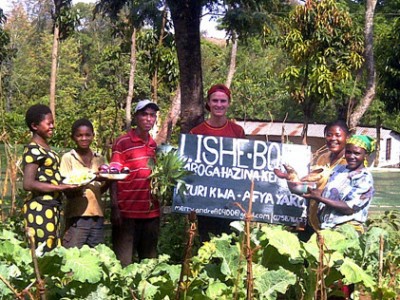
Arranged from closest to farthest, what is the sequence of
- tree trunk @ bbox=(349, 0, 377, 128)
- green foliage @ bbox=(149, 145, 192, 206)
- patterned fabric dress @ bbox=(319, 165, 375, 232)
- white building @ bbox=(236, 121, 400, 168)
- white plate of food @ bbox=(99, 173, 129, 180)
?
patterned fabric dress @ bbox=(319, 165, 375, 232), white plate of food @ bbox=(99, 173, 129, 180), green foliage @ bbox=(149, 145, 192, 206), tree trunk @ bbox=(349, 0, 377, 128), white building @ bbox=(236, 121, 400, 168)

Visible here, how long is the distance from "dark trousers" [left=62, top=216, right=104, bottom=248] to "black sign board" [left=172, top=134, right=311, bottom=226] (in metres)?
0.51

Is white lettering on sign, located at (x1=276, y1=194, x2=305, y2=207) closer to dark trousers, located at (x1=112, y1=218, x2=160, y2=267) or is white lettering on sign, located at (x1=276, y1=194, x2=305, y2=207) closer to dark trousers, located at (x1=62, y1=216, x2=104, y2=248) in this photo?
dark trousers, located at (x1=112, y1=218, x2=160, y2=267)

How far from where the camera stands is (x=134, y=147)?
14.9 ft

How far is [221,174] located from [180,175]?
0.30 meters

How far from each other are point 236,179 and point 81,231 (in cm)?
104

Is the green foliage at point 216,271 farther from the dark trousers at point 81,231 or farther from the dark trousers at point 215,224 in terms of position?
the dark trousers at point 215,224

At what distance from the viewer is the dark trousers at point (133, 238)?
15.2 ft

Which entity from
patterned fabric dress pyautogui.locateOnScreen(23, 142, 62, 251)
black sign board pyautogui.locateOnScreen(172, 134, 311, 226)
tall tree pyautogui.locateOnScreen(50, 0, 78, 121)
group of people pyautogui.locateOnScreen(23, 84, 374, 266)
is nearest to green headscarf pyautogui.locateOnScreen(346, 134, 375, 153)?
group of people pyautogui.locateOnScreen(23, 84, 374, 266)

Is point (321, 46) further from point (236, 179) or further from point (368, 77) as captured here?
point (236, 179)

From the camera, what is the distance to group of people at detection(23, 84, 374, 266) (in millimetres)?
3842

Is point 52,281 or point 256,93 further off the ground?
point 256,93

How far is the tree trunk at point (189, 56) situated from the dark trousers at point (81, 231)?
2495 mm

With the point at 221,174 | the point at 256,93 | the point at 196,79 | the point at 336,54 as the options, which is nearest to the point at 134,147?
the point at 221,174

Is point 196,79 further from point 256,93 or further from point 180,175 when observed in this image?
point 256,93
